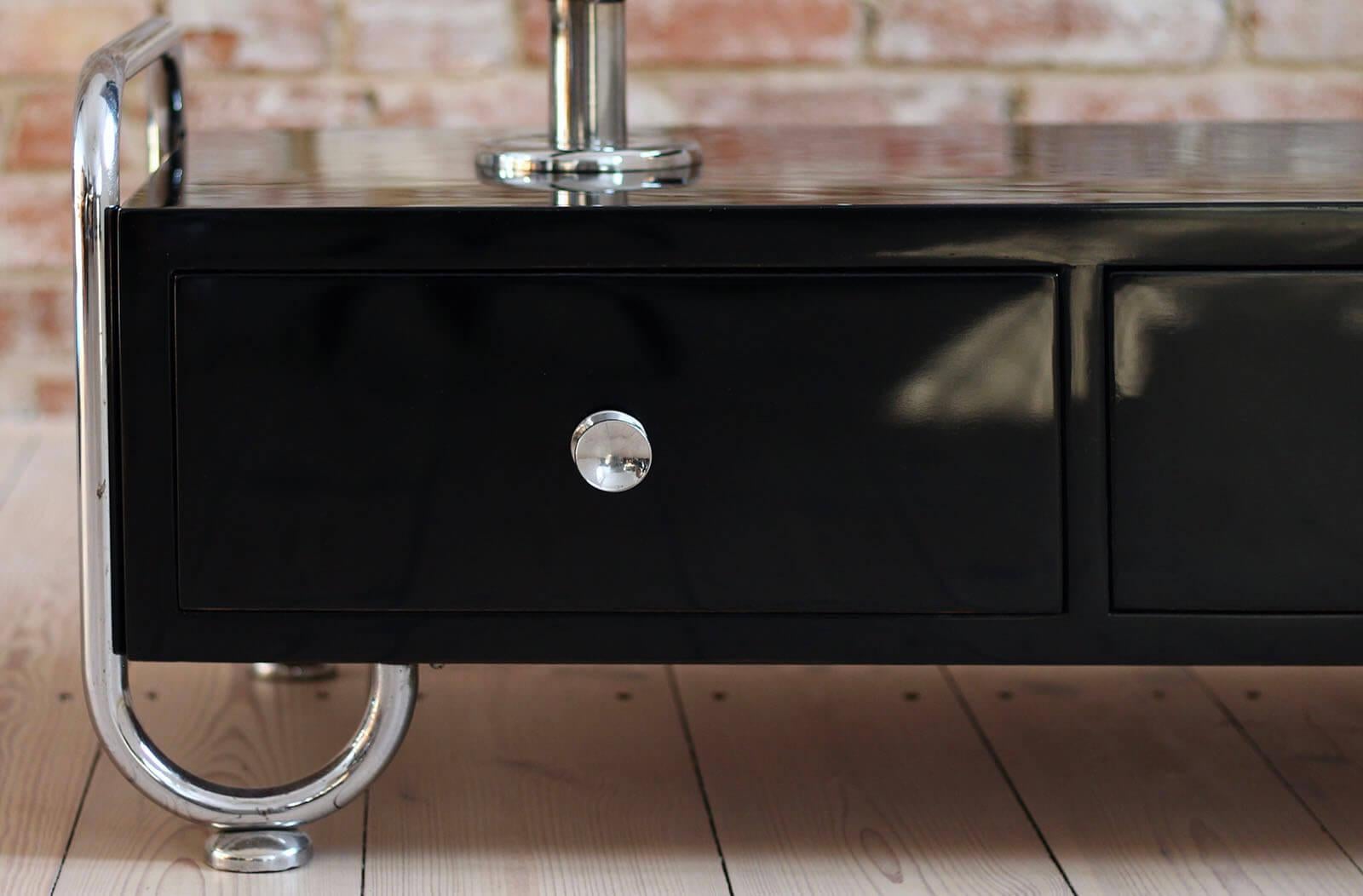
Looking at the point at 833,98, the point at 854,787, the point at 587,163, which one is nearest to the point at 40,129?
the point at 833,98

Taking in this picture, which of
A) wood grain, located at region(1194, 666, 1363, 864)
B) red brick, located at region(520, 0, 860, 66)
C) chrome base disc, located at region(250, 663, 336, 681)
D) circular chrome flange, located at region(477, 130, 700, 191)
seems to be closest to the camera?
circular chrome flange, located at region(477, 130, 700, 191)

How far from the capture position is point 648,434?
858 mm

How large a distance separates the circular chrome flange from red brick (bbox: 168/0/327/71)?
105 centimetres

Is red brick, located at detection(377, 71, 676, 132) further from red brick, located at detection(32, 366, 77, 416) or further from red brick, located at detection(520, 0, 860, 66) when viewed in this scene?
red brick, located at detection(32, 366, 77, 416)

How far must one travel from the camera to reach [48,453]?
6.43ft

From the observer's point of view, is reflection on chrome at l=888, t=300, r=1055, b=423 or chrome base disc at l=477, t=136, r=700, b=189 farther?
chrome base disc at l=477, t=136, r=700, b=189

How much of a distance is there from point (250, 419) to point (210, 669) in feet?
1.65

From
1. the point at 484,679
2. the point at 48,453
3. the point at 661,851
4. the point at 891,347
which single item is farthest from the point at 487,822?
the point at 48,453

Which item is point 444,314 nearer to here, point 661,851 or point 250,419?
point 250,419

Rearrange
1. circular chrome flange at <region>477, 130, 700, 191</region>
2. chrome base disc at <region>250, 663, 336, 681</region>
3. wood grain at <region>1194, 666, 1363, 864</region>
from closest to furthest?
circular chrome flange at <region>477, 130, 700, 191</region>
wood grain at <region>1194, 666, 1363, 864</region>
chrome base disc at <region>250, 663, 336, 681</region>

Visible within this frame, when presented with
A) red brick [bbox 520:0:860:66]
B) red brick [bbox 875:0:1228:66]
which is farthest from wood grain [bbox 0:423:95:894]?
red brick [bbox 875:0:1228:66]

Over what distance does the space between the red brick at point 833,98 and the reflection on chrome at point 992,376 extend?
1203 mm

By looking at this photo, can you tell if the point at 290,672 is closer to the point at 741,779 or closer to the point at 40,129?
the point at 741,779

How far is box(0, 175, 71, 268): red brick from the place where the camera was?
2.03 metres
